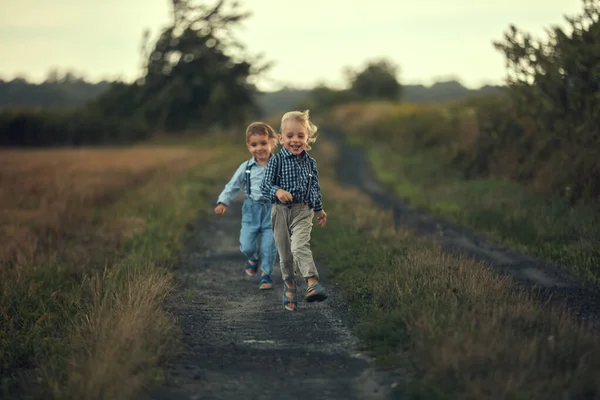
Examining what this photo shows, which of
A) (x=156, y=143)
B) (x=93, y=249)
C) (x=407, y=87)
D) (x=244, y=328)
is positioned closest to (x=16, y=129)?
(x=156, y=143)

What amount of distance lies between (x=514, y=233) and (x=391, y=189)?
1003 centimetres

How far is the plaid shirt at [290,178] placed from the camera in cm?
645

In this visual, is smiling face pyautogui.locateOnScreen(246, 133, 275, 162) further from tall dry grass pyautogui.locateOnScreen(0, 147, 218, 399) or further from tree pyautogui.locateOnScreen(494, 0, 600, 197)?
tree pyautogui.locateOnScreen(494, 0, 600, 197)

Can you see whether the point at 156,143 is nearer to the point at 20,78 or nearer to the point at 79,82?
the point at 79,82

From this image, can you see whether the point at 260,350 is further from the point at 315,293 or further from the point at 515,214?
the point at 515,214

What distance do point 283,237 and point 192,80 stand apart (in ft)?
120

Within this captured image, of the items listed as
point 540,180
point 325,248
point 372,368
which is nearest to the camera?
point 372,368

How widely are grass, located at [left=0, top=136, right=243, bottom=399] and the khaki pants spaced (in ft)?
3.73

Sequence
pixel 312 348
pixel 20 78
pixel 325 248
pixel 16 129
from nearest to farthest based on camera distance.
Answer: pixel 312 348 < pixel 325 248 < pixel 20 78 < pixel 16 129

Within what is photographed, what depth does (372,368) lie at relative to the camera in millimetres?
4902

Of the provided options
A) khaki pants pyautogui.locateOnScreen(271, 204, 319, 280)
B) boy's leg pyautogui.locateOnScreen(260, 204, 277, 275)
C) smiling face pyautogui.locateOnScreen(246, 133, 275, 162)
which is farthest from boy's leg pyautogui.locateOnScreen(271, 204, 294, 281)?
smiling face pyautogui.locateOnScreen(246, 133, 275, 162)

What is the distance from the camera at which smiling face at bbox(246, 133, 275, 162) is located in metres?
7.53

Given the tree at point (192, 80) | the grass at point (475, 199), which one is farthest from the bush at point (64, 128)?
the grass at point (475, 199)

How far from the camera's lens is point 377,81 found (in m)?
86.2
